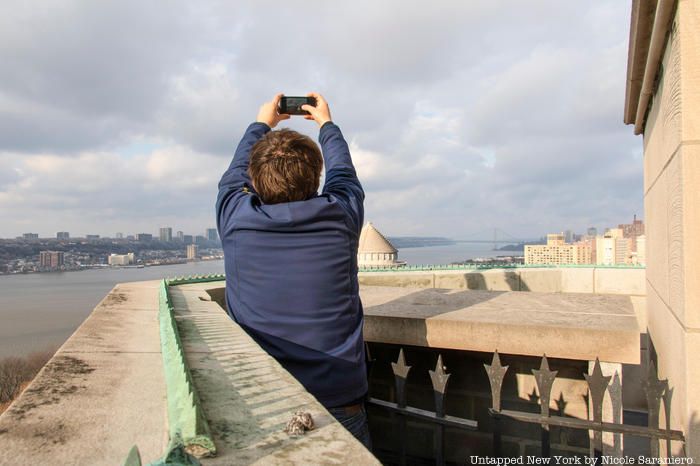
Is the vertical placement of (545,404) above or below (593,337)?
below

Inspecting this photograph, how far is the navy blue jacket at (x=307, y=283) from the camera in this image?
1987 mm

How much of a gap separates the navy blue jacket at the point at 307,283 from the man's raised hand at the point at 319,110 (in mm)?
686

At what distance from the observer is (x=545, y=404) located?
2.54 metres

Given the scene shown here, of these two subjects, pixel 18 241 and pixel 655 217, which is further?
pixel 18 241

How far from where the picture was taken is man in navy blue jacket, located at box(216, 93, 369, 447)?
78.4 inches

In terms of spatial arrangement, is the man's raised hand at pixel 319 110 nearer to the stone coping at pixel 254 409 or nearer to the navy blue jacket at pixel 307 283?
the navy blue jacket at pixel 307 283

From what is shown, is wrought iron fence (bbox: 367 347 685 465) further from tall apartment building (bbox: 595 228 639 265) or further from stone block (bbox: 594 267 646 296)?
tall apartment building (bbox: 595 228 639 265)

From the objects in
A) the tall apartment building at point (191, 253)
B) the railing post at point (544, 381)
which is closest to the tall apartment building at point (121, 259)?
the tall apartment building at point (191, 253)

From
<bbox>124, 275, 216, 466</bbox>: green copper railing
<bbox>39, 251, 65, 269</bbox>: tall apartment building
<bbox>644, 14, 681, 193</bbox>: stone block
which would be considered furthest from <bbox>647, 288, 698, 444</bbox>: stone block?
<bbox>39, 251, 65, 269</bbox>: tall apartment building

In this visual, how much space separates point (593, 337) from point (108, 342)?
113 inches

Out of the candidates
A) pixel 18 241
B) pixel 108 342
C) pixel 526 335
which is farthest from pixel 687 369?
pixel 18 241

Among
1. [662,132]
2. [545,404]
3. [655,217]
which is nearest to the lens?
[545,404]

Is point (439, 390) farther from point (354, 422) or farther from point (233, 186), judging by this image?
point (233, 186)

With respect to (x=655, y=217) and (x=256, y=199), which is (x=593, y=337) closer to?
(x=655, y=217)
